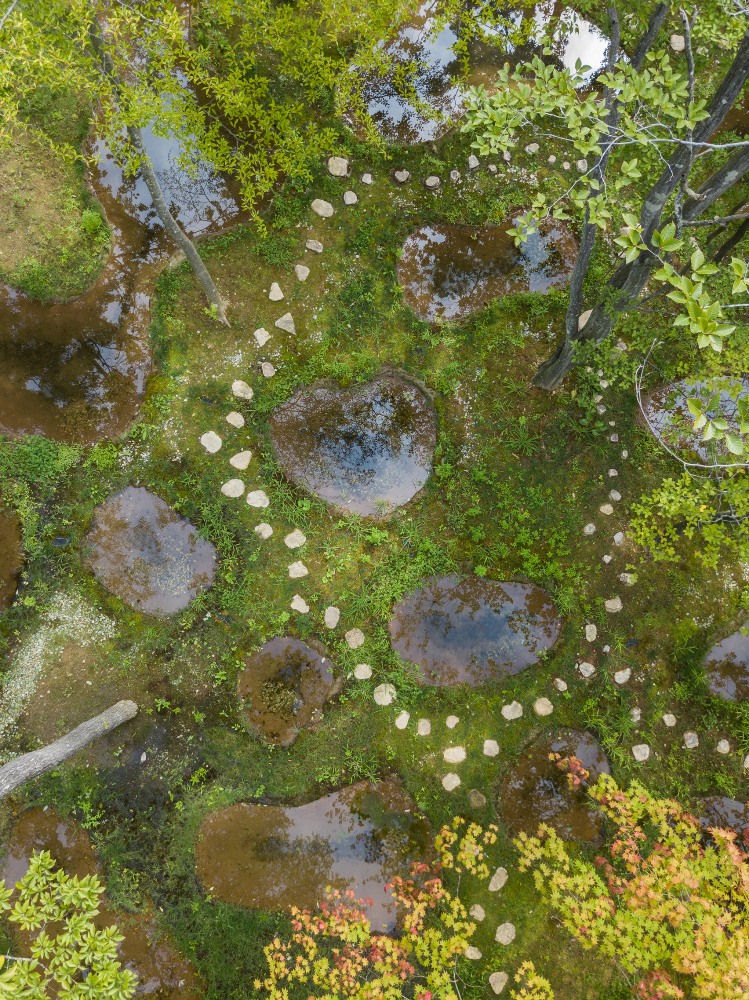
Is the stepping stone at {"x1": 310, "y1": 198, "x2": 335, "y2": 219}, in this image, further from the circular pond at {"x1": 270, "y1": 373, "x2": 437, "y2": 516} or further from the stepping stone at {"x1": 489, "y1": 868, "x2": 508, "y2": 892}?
the stepping stone at {"x1": 489, "y1": 868, "x2": 508, "y2": 892}

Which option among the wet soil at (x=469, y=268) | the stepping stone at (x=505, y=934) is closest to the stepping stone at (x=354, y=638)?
the stepping stone at (x=505, y=934)

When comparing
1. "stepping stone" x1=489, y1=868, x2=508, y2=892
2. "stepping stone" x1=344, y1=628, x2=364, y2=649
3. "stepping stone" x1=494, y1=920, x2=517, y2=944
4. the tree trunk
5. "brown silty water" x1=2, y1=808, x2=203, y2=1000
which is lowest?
"brown silty water" x1=2, y1=808, x2=203, y2=1000

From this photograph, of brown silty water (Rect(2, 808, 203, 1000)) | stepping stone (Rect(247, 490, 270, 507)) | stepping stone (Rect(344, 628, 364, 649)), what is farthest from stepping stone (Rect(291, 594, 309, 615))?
brown silty water (Rect(2, 808, 203, 1000))

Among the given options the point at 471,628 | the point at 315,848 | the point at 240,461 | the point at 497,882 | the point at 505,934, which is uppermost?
the point at 240,461

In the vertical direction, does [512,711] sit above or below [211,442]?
below

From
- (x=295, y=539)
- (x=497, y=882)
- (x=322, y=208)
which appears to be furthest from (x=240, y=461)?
(x=497, y=882)

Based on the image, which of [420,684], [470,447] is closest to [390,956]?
[420,684]

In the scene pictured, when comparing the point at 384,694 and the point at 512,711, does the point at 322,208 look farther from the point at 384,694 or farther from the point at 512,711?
the point at 512,711
